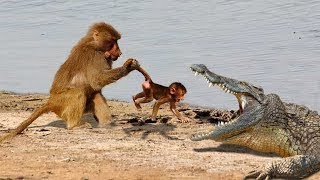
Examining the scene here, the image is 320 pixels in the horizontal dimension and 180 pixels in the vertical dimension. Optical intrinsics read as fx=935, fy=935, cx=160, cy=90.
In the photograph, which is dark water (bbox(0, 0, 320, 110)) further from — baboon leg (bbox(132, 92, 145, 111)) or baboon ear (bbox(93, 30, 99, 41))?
baboon ear (bbox(93, 30, 99, 41))

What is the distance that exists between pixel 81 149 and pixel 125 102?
347cm

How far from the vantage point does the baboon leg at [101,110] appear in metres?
10.8

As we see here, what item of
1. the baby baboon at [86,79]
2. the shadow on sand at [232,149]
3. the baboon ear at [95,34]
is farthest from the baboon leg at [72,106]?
the shadow on sand at [232,149]

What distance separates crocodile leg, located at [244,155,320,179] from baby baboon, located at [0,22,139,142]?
2871mm

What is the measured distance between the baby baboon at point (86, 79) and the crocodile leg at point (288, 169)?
2.87m

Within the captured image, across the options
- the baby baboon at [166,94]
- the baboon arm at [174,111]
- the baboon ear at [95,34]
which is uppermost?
the baboon ear at [95,34]

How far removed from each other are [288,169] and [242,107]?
1031 millimetres

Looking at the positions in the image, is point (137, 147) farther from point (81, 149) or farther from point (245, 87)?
point (245, 87)

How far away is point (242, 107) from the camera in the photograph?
30.0 feet

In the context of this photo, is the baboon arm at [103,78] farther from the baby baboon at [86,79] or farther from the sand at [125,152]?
the sand at [125,152]

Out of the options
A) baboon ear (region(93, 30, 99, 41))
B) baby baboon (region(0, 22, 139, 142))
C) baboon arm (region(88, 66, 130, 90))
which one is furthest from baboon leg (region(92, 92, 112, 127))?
baboon ear (region(93, 30, 99, 41))

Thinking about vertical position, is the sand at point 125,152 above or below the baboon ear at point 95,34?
below

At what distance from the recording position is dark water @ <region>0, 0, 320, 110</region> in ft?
42.9

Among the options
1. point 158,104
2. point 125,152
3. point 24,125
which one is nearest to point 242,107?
point 125,152
